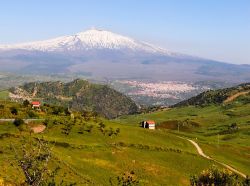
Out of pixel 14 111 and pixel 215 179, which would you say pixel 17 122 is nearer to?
pixel 14 111

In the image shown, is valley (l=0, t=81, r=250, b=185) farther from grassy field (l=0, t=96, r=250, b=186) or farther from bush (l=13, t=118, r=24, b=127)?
bush (l=13, t=118, r=24, b=127)

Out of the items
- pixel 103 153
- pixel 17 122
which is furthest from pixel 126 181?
pixel 17 122

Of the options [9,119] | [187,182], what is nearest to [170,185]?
[187,182]

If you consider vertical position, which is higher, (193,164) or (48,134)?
(48,134)

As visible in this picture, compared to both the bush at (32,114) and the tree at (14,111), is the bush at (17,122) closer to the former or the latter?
the bush at (32,114)

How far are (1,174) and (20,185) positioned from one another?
7455mm

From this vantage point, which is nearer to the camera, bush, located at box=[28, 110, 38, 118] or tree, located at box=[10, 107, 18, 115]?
bush, located at box=[28, 110, 38, 118]

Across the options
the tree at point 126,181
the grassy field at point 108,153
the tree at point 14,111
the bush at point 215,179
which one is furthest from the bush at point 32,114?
Result: the bush at point 215,179

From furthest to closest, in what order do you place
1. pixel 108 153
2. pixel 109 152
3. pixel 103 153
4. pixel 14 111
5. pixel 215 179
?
pixel 14 111
pixel 109 152
pixel 108 153
pixel 103 153
pixel 215 179

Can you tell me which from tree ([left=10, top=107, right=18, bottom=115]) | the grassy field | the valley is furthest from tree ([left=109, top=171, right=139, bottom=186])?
tree ([left=10, top=107, right=18, bottom=115])

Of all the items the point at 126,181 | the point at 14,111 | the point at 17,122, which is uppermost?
the point at 126,181

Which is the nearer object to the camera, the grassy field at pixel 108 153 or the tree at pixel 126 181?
the tree at pixel 126 181

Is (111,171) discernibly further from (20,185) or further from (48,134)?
(20,185)

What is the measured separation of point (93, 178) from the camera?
70.0m
